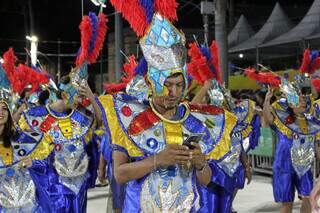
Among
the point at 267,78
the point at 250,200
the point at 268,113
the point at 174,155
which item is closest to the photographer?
the point at 174,155

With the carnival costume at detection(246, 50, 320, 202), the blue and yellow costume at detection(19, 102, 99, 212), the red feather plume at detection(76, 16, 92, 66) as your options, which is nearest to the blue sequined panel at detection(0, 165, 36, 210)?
the blue and yellow costume at detection(19, 102, 99, 212)

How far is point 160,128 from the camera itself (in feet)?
9.69

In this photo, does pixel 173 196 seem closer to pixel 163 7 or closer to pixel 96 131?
pixel 163 7

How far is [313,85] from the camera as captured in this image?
780cm

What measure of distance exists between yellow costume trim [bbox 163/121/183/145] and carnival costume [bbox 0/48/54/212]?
1.54m

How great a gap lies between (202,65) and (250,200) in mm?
3528

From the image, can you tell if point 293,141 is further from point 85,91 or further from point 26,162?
point 26,162

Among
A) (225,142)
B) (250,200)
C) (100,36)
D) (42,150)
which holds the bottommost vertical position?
(250,200)

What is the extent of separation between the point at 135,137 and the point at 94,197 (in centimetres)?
647

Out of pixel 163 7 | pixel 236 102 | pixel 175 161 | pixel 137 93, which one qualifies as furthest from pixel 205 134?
pixel 236 102

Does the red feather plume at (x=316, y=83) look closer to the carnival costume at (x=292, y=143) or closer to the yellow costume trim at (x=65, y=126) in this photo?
the carnival costume at (x=292, y=143)

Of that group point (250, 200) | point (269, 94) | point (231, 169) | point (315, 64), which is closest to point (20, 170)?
point (231, 169)

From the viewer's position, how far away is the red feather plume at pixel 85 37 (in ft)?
18.4

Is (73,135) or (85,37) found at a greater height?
(85,37)
